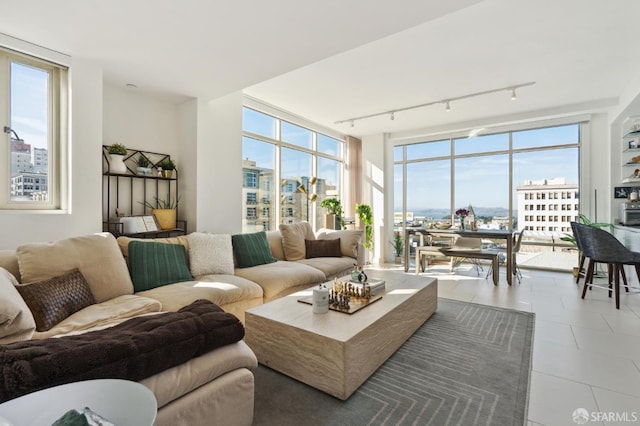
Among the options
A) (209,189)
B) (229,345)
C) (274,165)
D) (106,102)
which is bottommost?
(229,345)

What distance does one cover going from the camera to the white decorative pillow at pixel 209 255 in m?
3.08

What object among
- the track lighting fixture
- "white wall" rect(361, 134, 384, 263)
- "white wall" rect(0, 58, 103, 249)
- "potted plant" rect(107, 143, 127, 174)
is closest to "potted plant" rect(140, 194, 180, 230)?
"potted plant" rect(107, 143, 127, 174)

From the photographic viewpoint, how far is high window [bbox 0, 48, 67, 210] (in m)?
2.70

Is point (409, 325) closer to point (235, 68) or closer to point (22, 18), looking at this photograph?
point (235, 68)

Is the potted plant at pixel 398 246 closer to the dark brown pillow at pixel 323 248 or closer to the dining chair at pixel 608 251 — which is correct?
the dark brown pillow at pixel 323 248

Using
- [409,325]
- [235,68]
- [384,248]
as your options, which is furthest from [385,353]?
[384,248]

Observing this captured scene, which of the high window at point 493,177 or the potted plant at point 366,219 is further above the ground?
the high window at point 493,177

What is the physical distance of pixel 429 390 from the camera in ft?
6.26

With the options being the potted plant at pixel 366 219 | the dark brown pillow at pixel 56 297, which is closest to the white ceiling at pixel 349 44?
the dark brown pillow at pixel 56 297

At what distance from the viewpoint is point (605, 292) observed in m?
4.10

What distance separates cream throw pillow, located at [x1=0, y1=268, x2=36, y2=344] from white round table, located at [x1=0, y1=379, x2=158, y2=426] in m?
0.91

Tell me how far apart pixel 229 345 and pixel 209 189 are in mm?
2808

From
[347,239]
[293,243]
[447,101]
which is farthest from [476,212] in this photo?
[293,243]

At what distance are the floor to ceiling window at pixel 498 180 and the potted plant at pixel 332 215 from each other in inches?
64.9
